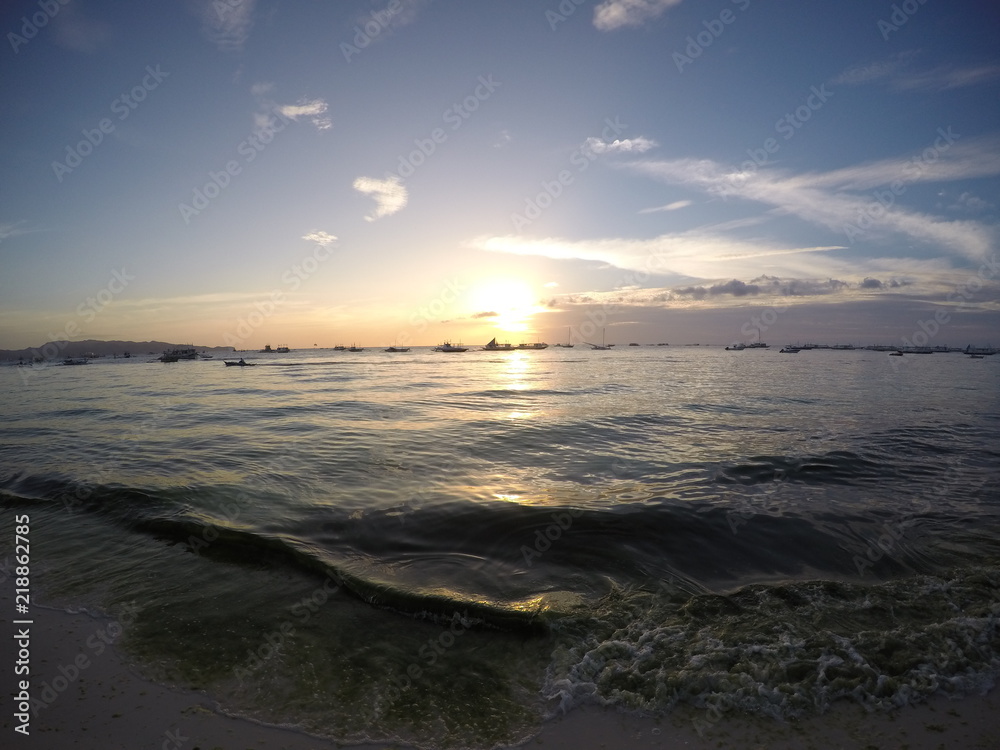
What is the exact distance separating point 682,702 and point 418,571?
424 cm

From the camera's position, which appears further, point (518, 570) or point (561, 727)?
point (518, 570)

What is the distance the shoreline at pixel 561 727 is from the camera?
3.81m

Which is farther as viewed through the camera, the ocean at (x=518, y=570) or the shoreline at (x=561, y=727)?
the ocean at (x=518, y=570)

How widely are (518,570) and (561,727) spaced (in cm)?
329

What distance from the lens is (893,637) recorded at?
5230mm

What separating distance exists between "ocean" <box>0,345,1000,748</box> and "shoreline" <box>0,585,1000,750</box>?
149 mm

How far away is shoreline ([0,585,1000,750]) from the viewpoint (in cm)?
381

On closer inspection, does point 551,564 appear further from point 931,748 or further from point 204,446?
point 204,446

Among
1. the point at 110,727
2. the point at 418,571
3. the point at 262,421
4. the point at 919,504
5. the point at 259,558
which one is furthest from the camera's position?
the point at 262,421

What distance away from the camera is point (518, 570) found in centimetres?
736

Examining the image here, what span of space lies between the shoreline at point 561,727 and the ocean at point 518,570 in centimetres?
15

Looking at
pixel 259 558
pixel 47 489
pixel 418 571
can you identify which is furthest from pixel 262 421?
pixel 418 571

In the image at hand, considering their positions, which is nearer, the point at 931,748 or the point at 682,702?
the point at 931,748

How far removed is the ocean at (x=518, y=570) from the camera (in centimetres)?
455
